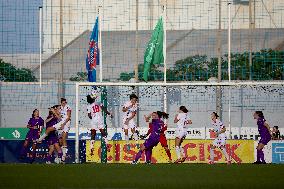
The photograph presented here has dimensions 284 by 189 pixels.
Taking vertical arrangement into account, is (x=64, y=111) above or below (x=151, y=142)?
above

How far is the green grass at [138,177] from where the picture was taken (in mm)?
21406

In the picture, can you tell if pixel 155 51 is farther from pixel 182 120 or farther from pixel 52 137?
pixel 52 137

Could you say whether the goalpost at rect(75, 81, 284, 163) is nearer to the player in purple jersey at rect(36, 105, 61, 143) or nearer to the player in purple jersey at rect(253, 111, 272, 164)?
the player in purple jersey at rect(36, 105, 61, 143)

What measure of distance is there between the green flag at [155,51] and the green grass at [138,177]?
8369 mm

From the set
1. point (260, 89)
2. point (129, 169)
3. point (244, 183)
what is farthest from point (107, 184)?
point (260, 89)

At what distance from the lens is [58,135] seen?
117 ft

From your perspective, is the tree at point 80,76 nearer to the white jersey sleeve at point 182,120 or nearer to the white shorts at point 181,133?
the white jersey sleeve at point 182,120

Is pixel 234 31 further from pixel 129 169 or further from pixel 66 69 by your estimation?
pixel 129 169

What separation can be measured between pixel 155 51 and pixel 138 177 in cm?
1373

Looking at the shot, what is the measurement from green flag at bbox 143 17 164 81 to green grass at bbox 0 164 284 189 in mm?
8369

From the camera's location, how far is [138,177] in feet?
79.7

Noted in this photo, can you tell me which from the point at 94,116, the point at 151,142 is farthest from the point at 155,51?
the point at 151,142

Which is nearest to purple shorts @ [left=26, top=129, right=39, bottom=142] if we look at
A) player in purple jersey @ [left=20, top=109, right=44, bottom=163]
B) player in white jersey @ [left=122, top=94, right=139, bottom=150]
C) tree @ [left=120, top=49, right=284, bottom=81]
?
player in purple jersey @ [left=20, top=109, right=44, bottom=163]

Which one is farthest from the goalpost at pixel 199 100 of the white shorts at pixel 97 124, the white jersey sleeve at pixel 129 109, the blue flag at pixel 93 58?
the white shorts at pixel 97 124
